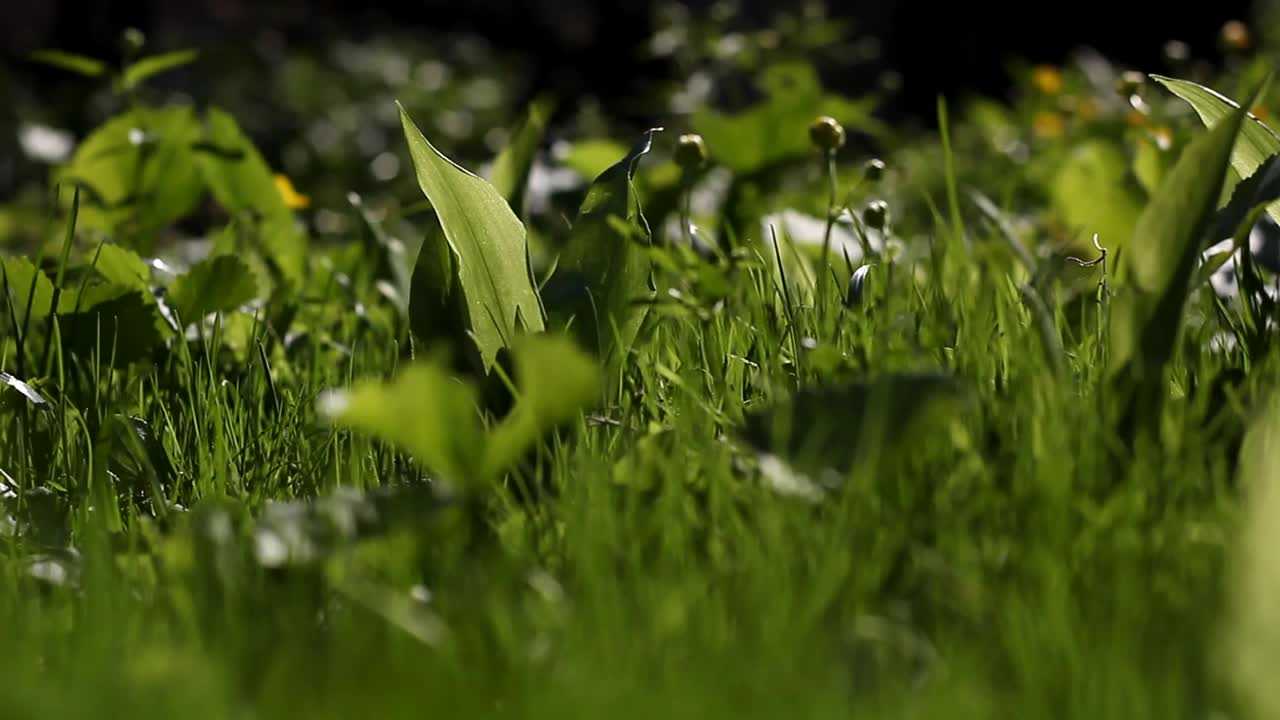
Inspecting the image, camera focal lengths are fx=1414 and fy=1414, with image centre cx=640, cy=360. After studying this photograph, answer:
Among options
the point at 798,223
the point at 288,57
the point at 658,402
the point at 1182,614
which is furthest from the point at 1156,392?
the point at 288,57

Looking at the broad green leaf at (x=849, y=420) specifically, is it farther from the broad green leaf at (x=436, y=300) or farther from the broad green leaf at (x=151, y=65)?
the broad green leaf at (x=151, y=65)

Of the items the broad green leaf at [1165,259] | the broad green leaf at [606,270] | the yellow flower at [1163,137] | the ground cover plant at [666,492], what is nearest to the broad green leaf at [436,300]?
the ground cover plant at [666,492]

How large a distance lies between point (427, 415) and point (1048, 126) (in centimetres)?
365

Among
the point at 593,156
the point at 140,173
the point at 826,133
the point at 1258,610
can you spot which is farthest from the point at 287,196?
the point at 1258,610

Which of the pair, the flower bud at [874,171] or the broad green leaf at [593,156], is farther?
the broad green leaf at [593,156]

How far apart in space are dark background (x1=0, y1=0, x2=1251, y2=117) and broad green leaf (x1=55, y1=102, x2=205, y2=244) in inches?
231

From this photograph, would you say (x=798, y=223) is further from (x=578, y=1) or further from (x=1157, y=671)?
(x=578, y=1)

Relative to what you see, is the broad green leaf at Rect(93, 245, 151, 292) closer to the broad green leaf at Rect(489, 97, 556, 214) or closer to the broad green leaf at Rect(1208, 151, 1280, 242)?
the broad green leaf at Rect(489, 97, 556, 214)

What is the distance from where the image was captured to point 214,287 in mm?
1954

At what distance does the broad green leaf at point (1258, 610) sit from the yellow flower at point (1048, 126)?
138 inches

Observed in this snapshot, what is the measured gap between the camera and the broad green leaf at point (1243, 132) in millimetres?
1559

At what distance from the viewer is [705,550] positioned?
1.21m

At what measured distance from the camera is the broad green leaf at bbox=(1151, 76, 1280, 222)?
156 cm

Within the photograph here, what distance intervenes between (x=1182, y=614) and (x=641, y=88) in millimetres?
7211
